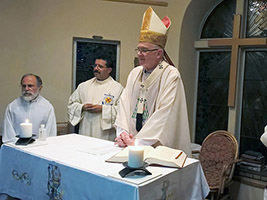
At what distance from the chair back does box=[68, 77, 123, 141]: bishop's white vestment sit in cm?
129

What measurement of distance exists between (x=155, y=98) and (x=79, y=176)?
1.25m

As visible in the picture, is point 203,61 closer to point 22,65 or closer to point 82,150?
point 22,65

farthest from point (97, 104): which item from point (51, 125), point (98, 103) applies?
point (51, 125)

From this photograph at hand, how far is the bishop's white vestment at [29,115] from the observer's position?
12.2 ft

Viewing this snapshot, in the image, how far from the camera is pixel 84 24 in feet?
15.4

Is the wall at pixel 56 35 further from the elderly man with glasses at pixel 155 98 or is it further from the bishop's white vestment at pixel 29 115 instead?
the elderly man with glasses at pixel 155 98

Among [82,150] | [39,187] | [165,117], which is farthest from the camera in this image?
[165,117]

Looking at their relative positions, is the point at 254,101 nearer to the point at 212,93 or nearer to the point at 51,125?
the point at 212,93

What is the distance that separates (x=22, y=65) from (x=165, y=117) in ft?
8.55

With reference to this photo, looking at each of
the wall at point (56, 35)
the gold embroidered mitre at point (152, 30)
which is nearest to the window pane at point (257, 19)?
the wall at point (56, 35)

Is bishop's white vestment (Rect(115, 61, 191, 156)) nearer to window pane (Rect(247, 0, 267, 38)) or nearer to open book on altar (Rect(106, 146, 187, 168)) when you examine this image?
open book on altar (Rect(106, 146, 187, 168))

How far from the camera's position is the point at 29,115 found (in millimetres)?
3793

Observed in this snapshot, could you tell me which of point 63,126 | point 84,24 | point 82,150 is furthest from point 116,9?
point 82,150

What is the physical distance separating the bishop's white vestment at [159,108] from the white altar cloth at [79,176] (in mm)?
398
